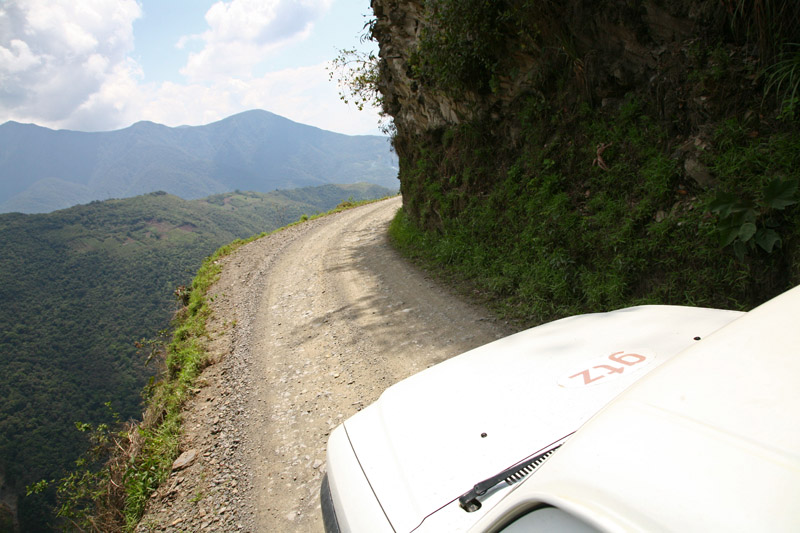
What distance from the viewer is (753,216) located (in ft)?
13.2

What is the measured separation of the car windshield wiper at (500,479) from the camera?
173 cm

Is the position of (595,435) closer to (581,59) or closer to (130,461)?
(130,461)

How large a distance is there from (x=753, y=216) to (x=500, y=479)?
4.10 metres

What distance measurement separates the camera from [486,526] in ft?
4.10

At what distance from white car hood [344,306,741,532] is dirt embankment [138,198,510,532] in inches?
62.6

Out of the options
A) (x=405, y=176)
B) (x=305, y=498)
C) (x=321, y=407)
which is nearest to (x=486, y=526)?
(x=305, y=498)

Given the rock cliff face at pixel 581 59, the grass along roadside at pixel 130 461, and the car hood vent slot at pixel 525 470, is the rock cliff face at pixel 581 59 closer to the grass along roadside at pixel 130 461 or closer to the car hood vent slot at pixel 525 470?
the car hood vent slot at pixel 525 470

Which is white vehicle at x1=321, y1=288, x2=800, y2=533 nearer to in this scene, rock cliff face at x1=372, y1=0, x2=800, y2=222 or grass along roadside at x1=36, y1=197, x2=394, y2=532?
grass along roadside at x1=36, y1=197, x2=394, y2=532

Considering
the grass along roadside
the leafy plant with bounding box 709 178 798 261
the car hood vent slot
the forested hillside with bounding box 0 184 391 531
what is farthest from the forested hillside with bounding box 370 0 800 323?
the forested hillside with bounding box 0 184 391 531

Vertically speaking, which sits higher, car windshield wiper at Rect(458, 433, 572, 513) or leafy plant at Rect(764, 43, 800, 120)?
leafy plant at Rect(764, 43, 800, 120)

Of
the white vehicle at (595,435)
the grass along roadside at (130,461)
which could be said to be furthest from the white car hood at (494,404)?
the grass along roadside at (130,461)

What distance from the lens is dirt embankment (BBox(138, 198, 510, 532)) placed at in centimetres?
358

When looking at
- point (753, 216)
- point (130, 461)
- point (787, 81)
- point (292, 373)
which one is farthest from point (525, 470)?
point (787, 81)

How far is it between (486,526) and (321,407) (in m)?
3.58
